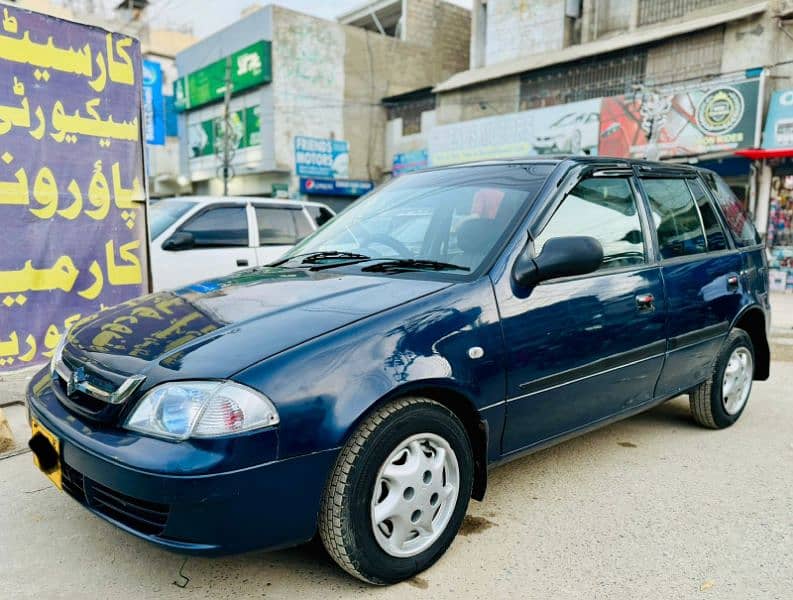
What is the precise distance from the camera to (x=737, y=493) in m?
3.13

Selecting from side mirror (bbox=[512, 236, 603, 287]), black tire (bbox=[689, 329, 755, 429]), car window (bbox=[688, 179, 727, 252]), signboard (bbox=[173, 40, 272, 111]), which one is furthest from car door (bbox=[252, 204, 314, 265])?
signboard (bbox=[173, 40, 272, 111])

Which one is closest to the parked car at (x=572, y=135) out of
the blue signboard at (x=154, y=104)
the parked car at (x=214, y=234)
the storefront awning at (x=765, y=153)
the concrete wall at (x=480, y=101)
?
the concrete wall at (x=480, y=101)

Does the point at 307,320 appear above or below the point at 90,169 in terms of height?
below

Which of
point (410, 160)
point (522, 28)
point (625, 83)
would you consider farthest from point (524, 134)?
point (410, 160)

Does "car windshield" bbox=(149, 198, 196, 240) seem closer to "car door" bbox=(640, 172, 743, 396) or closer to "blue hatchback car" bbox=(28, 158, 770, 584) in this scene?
"blue hatchback car" bbox=(28, 158, 770, 584)

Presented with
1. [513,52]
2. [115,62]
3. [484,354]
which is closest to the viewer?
[484,354]

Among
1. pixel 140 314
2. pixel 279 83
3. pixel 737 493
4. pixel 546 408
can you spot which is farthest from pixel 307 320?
pixel 279 83

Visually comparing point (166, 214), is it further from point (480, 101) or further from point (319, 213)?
point (480, 101)

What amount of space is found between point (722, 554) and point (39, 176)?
532cm

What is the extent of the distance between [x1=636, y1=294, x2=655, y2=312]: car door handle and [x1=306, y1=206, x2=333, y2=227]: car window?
17.2 feet

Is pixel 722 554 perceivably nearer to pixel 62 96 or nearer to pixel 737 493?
pixel 737 493

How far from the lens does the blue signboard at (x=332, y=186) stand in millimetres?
25109

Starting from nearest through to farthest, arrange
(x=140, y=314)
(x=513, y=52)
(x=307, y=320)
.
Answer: (x=307, y=320) < (x=140, y=314) < (x=513, y=52)

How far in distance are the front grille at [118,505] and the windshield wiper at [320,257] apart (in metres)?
1.46
